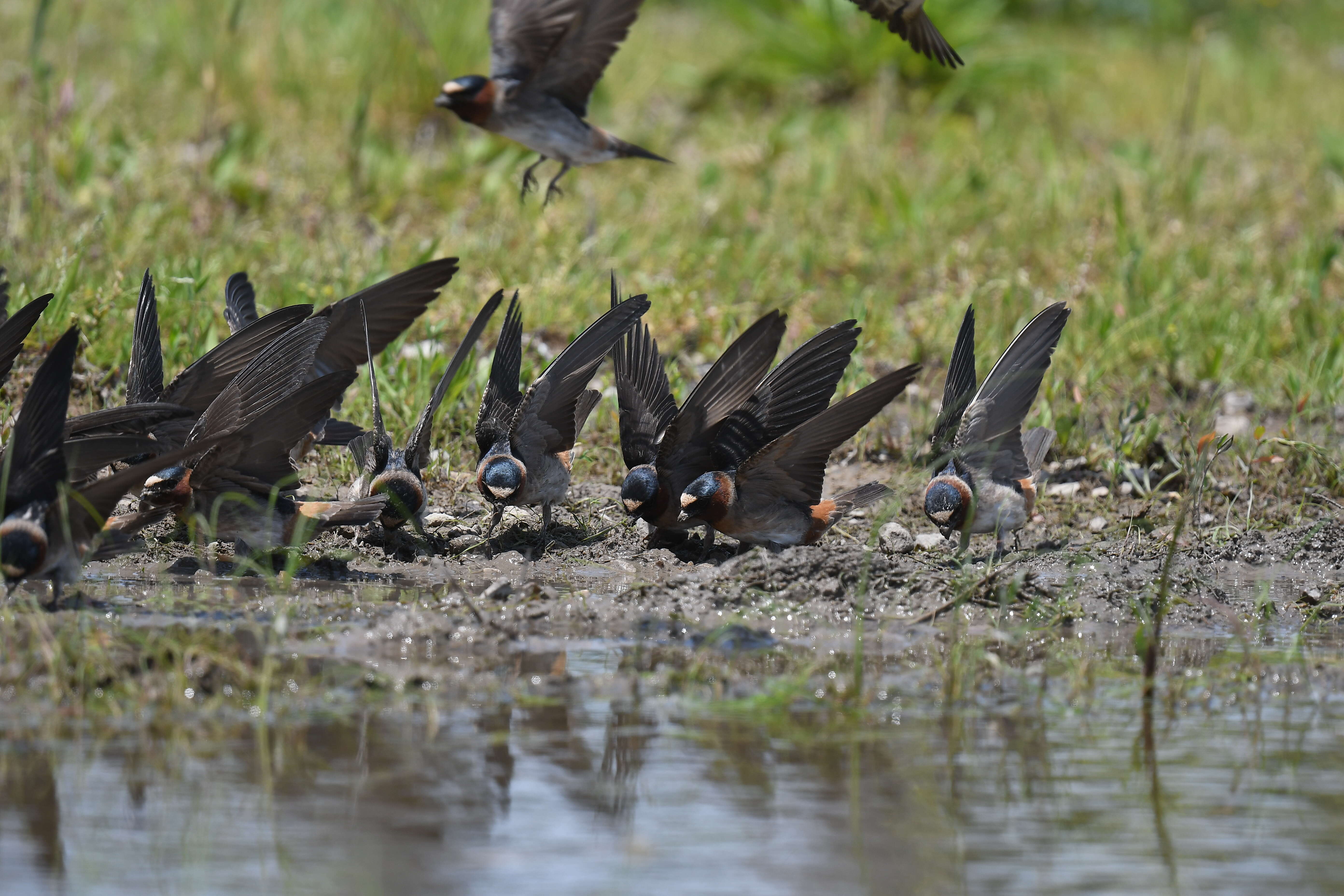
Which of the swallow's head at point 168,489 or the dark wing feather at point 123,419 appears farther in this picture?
the swallow's head at point 168,489

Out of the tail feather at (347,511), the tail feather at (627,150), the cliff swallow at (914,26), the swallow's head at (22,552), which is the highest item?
the cliff swallow at (914,26)

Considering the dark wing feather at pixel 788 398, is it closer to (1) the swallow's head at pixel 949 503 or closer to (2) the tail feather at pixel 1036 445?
(1) the swallow's head at pixel 949 503

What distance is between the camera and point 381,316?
5891mm

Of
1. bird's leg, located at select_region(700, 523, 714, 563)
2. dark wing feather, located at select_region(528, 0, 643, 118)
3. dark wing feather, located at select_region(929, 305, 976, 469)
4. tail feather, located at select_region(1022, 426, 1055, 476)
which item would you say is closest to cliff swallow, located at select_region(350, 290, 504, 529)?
bird's leg, located at select_region(700, 523, 714, 563)

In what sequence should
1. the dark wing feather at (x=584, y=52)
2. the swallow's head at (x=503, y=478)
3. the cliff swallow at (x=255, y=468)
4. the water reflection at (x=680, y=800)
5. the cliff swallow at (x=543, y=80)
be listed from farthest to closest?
the cliff swallow at (x=543, y=80), the dark wing feather at (x=584, y=52), the swallow's head at (x=503, y=478), the cliff swallow at (x=255, y=468), the water reflection at (x=680, y=800)

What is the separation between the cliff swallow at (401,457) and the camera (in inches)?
213

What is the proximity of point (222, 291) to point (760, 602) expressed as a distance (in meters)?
3.45

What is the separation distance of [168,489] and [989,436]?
108 inches

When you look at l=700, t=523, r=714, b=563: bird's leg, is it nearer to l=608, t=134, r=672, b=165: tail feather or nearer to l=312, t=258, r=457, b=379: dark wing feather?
l=312, t=258, r=457, b=379: dark wing feather

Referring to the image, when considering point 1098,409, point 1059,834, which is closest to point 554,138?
point 1098,409

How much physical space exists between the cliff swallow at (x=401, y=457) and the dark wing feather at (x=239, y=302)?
2.45 feet

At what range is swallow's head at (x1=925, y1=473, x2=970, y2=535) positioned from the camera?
5438 mm

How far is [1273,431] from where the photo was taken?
6.87m

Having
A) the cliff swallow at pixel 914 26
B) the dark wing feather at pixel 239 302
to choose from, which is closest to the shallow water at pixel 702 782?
the dark wing feather at pixel 239 302
